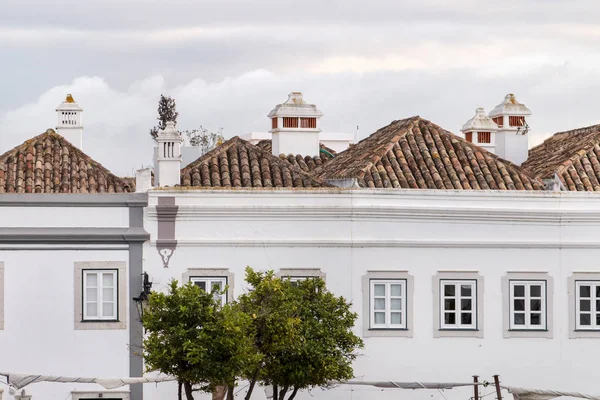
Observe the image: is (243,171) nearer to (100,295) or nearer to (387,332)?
(100,295)

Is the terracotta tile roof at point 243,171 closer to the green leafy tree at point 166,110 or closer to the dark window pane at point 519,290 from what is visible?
the dark window pane at point 519,290

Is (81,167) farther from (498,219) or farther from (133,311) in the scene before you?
(498,219)

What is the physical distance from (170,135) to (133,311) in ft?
10.1

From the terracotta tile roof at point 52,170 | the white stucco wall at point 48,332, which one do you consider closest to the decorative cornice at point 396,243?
the white stucco wall at point 48,332

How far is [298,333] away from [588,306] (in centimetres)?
599

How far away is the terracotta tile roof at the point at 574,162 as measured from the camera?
79.8 ft

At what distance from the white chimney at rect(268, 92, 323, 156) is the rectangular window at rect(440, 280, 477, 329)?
4949 millimetres

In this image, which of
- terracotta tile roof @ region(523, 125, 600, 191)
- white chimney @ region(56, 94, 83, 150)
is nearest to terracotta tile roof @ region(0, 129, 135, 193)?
white chimney @ region(56, 94, 83, 150)

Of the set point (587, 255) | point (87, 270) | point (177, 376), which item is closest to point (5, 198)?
point (87, 270)

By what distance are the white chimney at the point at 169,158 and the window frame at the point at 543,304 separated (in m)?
5.87

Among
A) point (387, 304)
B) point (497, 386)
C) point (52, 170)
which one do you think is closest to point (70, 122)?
point (52, 170)

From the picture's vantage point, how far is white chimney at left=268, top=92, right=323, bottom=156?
26.0m

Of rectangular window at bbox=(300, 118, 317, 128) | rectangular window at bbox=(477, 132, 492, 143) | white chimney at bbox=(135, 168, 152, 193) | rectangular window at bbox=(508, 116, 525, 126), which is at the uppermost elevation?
rectangular window at bbox=(508, 116, 525, 126)

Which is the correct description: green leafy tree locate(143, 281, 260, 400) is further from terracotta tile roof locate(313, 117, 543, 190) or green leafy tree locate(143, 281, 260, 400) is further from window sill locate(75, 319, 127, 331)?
terracotta tile roof locate(313, 117, 543, 190)
